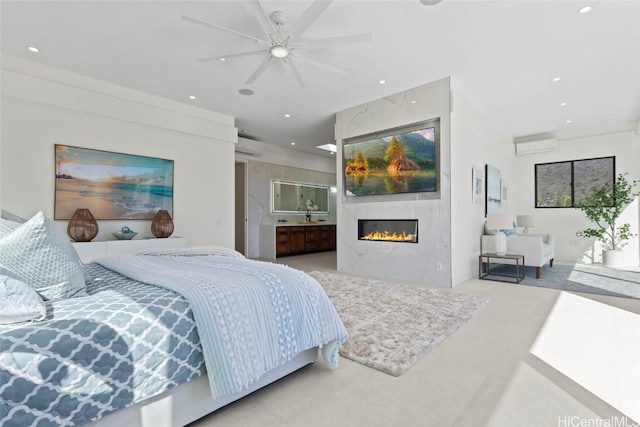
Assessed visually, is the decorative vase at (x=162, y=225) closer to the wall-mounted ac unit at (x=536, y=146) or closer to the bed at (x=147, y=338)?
the bed at (x=147, y=338)

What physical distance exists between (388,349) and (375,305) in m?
1.08

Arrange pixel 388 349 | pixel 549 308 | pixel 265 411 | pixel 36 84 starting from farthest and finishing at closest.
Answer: pixel 36 84 → pixel 549 308 → pixel 388 349 → pixel 265 411

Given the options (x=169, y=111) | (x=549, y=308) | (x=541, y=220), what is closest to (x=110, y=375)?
(x=549, y=308)

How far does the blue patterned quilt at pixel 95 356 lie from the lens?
1.01m

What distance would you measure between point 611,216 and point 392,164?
16.7 ft

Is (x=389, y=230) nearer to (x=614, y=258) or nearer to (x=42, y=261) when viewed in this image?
(x=42, y=261)

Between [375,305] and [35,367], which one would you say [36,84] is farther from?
[375,305]

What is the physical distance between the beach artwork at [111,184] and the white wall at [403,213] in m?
3.11

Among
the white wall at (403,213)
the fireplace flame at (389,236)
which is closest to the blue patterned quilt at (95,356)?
the white wall at (403,213)

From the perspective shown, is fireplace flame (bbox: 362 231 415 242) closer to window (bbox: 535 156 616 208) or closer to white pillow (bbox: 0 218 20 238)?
white pillow (bbox: 0 218 20 238)

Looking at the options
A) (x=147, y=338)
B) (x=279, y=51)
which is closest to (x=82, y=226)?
(x=279, y=51)

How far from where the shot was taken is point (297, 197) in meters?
8.86

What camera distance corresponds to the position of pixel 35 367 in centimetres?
102

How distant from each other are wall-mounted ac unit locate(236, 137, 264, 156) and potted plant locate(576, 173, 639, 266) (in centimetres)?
739
